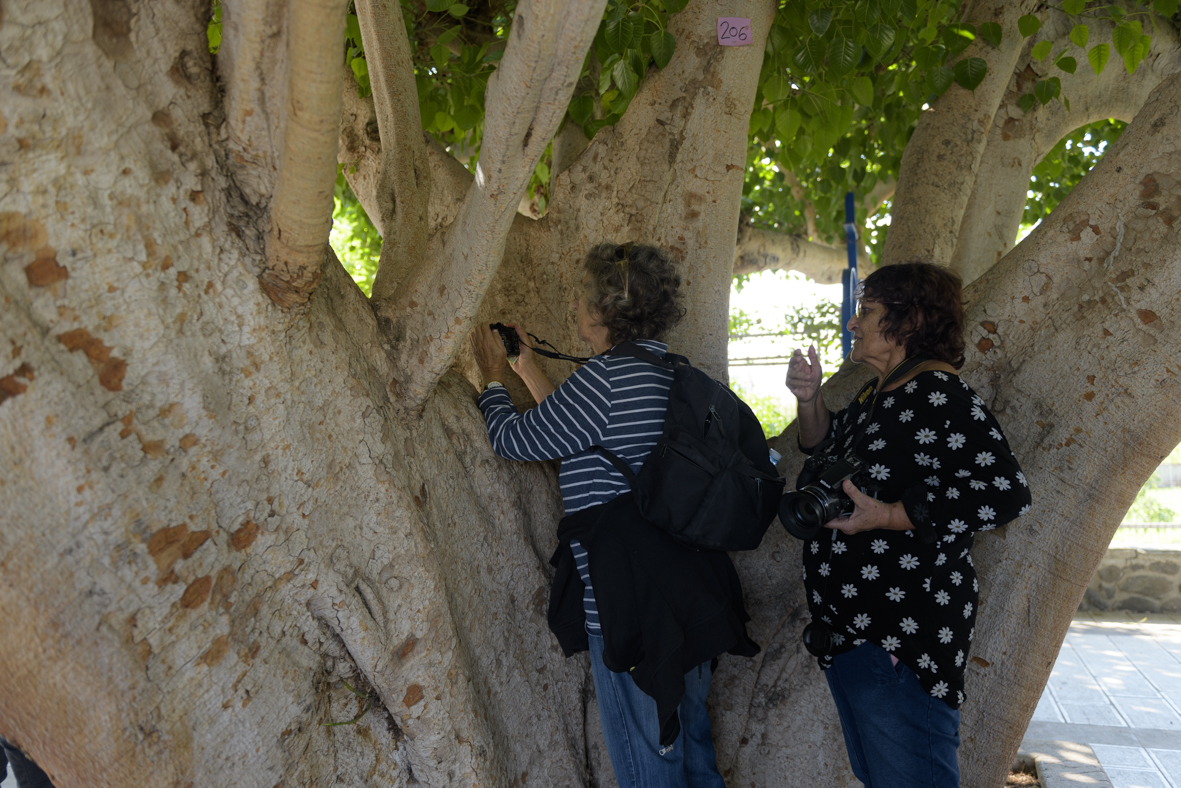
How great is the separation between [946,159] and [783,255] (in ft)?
11.5

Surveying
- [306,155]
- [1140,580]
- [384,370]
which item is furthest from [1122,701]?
[306,155]

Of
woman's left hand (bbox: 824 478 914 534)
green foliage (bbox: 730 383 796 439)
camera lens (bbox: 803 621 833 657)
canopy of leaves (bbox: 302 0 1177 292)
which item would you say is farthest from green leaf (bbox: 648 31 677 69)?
green foliage (bbox: 730 383 796 439)

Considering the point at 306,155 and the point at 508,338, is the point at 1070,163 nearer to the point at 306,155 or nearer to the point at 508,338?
the point at 508,338

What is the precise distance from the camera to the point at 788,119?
322cm

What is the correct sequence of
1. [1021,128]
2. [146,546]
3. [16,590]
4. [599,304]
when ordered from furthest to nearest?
1. [1021,128]
2. [599,304]
3. [146,546]
4. [16,590]

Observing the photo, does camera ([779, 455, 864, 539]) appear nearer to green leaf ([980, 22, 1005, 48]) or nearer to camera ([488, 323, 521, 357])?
camera ([488, 323, 521, 357])

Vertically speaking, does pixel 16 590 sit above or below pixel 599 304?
below

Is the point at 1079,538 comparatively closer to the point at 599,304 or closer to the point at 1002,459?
the point at 1002,459

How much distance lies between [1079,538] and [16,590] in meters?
2.51

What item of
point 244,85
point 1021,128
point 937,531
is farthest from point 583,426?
point 1021,128

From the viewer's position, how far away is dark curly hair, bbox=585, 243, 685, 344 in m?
2.11

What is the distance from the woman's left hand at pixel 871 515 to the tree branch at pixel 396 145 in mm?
A: 1399

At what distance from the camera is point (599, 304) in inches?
83.9

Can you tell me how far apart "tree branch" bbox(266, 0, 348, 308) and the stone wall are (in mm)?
7774
